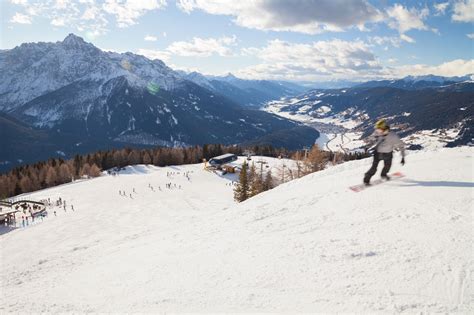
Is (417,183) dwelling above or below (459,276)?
above

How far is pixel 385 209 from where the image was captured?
1243cm

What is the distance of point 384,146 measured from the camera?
16.6 m

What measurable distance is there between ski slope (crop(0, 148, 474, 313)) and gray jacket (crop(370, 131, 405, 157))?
166 cm

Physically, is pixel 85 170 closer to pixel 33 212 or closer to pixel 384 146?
pixel 33 212

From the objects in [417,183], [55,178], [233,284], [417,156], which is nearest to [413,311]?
[233,284]

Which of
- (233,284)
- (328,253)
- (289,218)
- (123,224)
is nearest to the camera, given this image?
(233,284)

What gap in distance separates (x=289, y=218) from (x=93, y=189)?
7365 cm

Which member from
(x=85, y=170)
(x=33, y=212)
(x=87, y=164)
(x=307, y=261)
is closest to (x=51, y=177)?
(x=85, y=170)

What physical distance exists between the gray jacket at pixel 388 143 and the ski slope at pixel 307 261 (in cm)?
166

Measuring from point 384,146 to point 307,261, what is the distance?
9236mm

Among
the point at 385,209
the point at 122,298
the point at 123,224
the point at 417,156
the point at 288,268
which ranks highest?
the point at 417,156

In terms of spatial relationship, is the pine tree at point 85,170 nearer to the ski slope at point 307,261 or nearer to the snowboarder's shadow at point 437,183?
the ski slope at point 307,261

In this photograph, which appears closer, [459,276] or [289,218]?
[459,276]

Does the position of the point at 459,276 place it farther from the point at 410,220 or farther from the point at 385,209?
the point at 385,209
